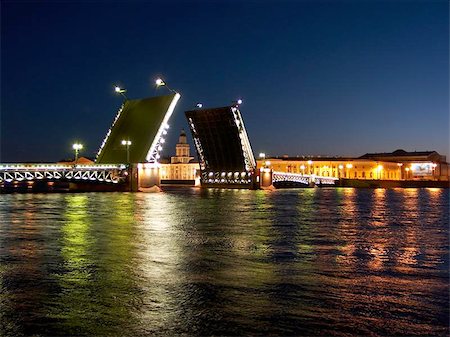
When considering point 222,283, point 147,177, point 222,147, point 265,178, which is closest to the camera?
point 222,283

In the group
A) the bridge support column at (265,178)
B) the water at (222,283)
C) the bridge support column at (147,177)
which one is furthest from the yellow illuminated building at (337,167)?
the water at (222,283)

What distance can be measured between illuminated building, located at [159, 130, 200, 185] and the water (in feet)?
372

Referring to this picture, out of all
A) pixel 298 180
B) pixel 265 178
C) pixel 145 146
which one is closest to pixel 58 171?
pixel 145 146

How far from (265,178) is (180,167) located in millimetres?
66008

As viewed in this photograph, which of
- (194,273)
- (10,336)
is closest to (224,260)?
(194,273)

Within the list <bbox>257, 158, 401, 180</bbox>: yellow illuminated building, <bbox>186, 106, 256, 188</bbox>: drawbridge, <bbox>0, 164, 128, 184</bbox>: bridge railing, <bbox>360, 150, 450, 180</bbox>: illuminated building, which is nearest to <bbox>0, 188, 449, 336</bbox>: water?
<bbox>0, 164, 128, 184</bbox>: bridge railing

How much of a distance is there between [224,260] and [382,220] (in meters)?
12.6

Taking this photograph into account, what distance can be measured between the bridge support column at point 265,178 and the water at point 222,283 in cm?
5404

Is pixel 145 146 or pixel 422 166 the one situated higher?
pixel 145 146

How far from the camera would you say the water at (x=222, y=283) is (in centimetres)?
661

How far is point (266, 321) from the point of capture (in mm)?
6734

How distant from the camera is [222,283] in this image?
29.3ft

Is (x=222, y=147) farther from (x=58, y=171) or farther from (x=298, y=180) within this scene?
(x=298, y=180)

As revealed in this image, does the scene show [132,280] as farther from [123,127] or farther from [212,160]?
[212,160]
